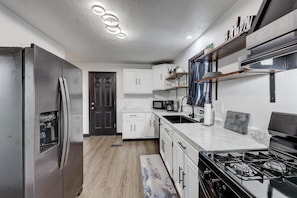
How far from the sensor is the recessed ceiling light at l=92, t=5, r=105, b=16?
1829mm

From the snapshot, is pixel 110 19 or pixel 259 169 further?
pixel 110 19

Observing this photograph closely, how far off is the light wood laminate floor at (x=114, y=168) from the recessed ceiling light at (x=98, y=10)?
8.05ft

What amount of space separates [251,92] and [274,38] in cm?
85

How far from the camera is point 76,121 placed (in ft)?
6.08

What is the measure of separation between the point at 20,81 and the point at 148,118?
3.65 metres

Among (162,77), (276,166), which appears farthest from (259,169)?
(162,77)

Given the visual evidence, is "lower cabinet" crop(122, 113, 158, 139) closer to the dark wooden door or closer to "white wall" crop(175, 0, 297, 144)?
the dark wooden door

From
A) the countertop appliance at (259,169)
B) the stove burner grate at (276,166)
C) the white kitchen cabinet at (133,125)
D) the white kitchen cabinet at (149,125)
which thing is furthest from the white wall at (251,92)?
the white kitchen cabinet at (133,125)

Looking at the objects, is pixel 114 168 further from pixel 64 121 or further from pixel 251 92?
pixel 251 92

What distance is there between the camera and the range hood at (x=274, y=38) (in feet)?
2.57

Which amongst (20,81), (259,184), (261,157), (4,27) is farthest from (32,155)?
(4,27)

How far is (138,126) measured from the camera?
4539 mm

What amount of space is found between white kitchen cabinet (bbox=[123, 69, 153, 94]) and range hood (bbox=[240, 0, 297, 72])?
389 cm

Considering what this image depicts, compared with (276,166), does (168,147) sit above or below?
below
